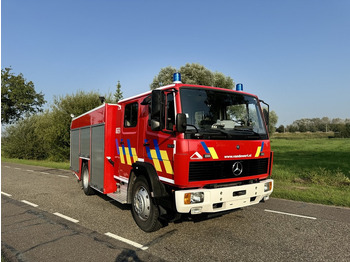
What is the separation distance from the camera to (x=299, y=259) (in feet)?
11.4

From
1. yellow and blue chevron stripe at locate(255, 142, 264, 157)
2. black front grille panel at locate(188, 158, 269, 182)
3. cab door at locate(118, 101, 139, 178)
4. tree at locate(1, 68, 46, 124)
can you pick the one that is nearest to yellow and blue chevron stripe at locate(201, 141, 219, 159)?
black front grille panel at locate(188, 158, 269, 182)

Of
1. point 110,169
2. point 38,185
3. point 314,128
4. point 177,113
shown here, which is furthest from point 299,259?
point 314,128

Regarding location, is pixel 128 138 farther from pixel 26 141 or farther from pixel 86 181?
pixel 26 141

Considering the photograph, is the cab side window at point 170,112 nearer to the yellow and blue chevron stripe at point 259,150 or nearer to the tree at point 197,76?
the yellow and blue chevron stripe at point 259,150

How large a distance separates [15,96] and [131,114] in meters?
39.6

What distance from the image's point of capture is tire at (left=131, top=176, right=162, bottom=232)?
449 centimetres

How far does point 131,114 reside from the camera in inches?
217

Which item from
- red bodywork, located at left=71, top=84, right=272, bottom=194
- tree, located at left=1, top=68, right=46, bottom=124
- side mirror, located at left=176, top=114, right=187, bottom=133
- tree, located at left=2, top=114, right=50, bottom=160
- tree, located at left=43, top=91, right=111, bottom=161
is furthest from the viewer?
tree, located at left=1, top=68, right=46, bottom=124

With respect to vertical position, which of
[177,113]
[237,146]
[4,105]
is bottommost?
[237,146]

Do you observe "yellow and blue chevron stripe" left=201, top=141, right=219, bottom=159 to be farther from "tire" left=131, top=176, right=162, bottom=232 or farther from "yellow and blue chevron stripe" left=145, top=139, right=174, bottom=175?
"tire" left=131, top=176, right=162, bottom=232

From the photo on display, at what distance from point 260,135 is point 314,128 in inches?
4336

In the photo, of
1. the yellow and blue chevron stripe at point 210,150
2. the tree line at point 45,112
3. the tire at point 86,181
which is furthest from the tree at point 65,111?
the yellow and blue chevron stripe at point 210,150

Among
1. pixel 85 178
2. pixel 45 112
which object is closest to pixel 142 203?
pixel 85 178

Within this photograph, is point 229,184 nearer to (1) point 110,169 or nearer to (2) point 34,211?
(1) point 110,169
